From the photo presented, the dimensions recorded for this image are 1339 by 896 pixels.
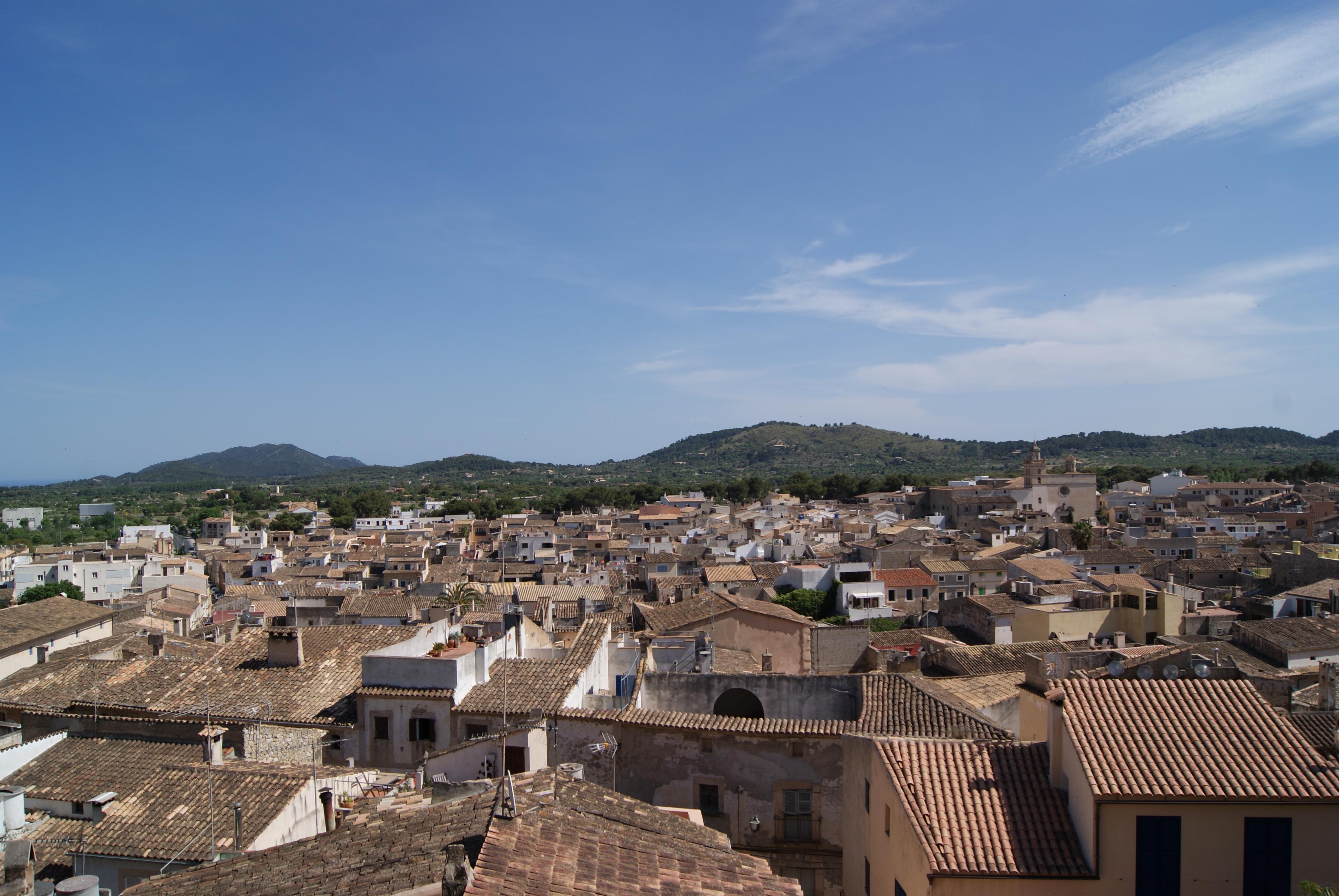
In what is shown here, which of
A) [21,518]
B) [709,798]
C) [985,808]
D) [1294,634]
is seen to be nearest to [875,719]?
[709,798]

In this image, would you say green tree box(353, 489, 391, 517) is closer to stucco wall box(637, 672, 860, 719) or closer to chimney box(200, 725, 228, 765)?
chimney box(200, 725, 228, 765)

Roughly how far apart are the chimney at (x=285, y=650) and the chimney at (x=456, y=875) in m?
13.1

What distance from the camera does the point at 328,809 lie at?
39.6ft

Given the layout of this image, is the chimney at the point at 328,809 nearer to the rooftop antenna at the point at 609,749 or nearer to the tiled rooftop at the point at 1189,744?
the rooftop antenna at the point at 609,749

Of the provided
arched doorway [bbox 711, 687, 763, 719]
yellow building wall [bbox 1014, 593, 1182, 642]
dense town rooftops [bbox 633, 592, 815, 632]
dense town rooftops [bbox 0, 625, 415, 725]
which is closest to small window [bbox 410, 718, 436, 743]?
dense town rooftops [bbox 0, 625, 415, 725]

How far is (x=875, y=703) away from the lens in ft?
47.6

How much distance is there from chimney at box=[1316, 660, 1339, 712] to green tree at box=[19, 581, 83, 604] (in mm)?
58314

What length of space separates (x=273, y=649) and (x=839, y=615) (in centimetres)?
3417

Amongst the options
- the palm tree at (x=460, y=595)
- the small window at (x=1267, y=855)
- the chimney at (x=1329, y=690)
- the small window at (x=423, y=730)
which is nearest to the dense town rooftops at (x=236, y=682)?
the small window at (x=423, y=730)

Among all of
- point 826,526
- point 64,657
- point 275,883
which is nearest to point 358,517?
point 826,526

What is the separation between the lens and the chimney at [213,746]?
13.4 m

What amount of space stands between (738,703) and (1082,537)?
6309 cm

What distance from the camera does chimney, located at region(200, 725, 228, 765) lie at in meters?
13.4

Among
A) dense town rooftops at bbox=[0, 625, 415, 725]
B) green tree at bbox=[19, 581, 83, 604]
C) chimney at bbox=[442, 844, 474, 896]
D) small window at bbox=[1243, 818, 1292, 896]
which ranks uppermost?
chimney at bbox=[442, 844, 474, 896]
